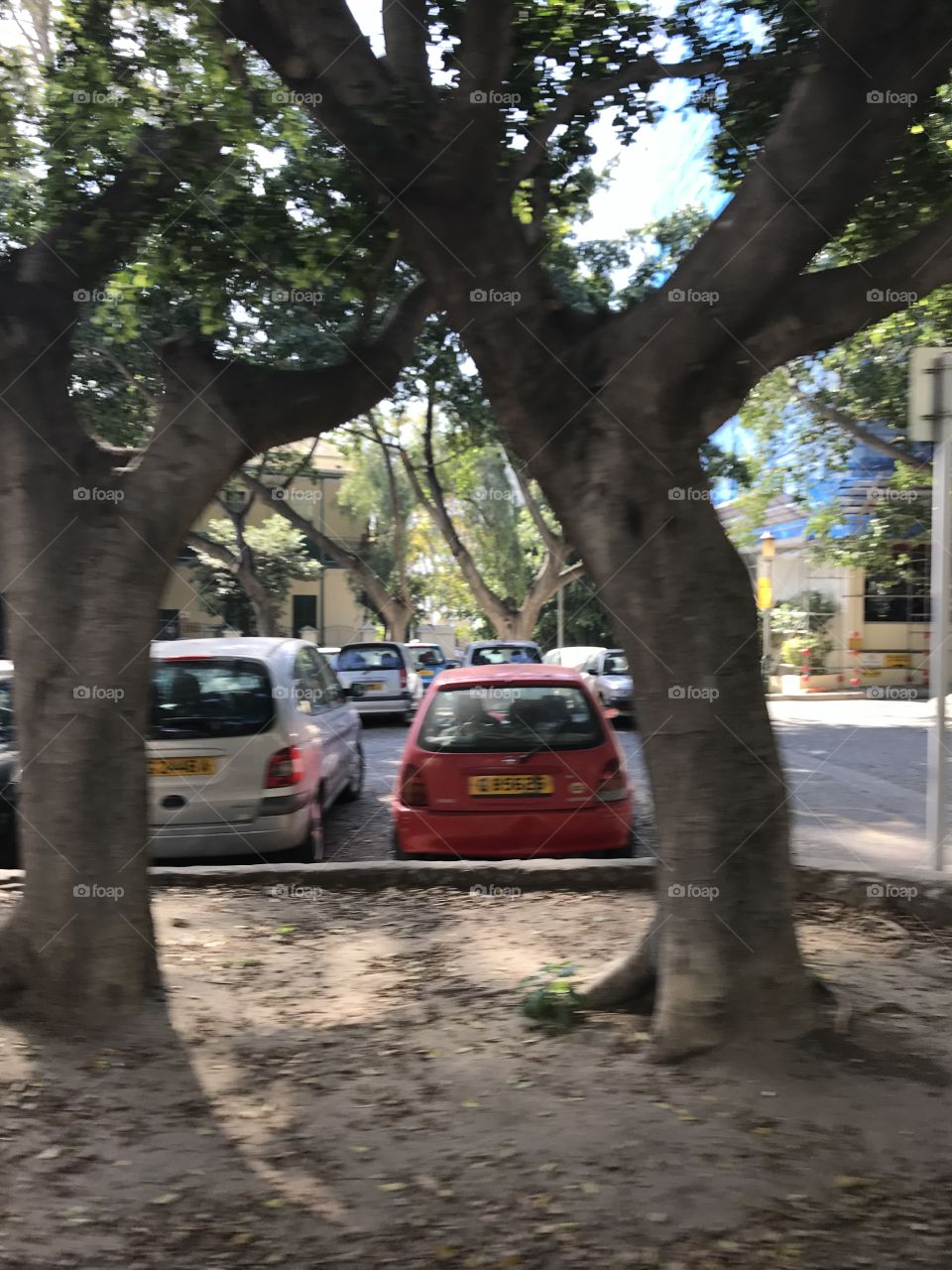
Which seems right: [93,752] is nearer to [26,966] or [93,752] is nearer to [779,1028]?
[26,966]

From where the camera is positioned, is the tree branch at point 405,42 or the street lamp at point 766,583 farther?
the street lamp at point 766,583

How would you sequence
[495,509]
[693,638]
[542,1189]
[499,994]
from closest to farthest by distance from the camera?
[542,1189] → [693,638] → [499,994] → [495,509]

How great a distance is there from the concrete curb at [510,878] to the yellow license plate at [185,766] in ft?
2.45

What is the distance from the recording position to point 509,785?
7.36 metres

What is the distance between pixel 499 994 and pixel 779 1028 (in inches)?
53.8

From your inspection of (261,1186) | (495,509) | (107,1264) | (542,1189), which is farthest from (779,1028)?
(495,509)

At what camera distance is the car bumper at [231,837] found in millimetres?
7609

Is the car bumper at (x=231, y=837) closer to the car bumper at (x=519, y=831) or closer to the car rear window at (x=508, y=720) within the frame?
the car bumper at (x=519, y=831)

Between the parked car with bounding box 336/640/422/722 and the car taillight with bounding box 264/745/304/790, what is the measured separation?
12.6 meters

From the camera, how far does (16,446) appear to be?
4504mm

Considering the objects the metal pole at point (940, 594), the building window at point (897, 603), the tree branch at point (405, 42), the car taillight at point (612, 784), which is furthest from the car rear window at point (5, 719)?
the building window at point (897, 603)

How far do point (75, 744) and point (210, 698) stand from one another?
3.46 meters

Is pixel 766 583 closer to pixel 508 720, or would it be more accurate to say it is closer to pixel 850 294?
pixel 508 720

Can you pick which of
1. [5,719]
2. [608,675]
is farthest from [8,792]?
[608,675]
